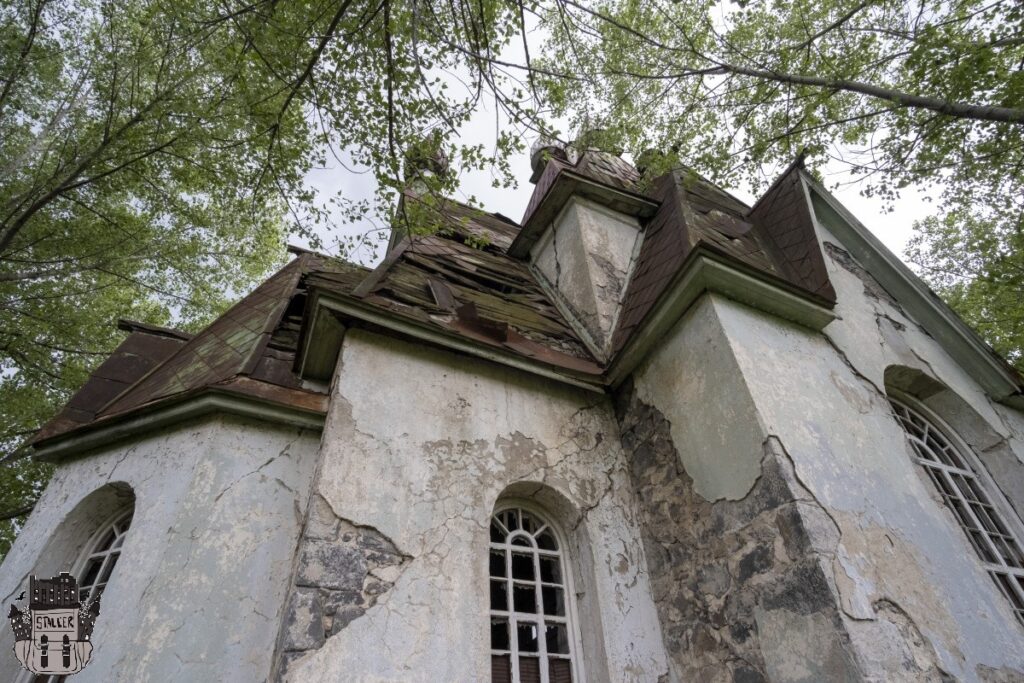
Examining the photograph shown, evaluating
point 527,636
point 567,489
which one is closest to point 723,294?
point 567,489

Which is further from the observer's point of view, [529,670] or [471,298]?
[471,298]

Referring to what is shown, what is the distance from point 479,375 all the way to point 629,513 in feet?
5.89

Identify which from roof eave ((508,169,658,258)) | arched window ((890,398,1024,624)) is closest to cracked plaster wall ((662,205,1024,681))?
arched window ((890,398,1024,624))

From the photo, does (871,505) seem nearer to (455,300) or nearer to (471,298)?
(455,300)

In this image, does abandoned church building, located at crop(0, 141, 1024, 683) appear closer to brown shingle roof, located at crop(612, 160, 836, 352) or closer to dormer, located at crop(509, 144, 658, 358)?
brown shingle roof, located at crop(612, 160, 836, 352)

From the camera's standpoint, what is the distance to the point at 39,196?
750cm

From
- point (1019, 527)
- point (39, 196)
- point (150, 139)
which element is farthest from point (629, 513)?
point (39, 196)

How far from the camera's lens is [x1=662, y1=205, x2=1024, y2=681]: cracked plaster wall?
2.78 meters

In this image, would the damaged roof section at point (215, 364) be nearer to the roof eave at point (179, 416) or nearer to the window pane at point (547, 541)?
the roof eave at point (179, 416)

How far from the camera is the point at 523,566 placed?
3.99 m

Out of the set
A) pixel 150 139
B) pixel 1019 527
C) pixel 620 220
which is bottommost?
pixel 1019 527

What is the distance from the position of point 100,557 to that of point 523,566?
3753 mm

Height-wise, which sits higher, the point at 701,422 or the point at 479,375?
the point at 479,375

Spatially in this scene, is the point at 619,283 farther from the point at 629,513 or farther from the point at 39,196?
the point at 39,196
